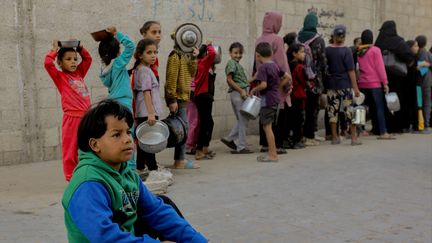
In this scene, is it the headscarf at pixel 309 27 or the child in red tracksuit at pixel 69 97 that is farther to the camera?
the headscarf at pixel 309 27

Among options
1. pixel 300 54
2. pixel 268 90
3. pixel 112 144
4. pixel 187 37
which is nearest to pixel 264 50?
pixel 268 90

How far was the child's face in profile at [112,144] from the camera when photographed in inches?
96.4

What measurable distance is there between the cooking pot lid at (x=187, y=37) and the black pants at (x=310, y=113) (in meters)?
2.83

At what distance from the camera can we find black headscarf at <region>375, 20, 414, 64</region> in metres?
10.4

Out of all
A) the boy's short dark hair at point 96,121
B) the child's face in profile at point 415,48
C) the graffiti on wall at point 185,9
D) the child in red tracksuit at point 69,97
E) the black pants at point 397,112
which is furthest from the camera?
the child's face in profile at point 415,48

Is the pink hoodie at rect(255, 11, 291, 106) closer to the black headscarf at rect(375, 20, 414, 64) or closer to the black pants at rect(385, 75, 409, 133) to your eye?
the black headscarf at rect(375, 20, 414, 64)

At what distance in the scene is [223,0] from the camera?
9633 millimetres

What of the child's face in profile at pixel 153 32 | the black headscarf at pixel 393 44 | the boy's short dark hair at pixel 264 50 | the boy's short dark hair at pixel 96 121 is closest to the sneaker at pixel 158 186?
the child's face in profile at pixel 153 32

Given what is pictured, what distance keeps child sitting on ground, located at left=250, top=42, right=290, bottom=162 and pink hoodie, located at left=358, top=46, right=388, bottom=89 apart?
8.89 feet

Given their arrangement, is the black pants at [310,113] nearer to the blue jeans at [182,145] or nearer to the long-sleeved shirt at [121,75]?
the blue jeans at [182,145]

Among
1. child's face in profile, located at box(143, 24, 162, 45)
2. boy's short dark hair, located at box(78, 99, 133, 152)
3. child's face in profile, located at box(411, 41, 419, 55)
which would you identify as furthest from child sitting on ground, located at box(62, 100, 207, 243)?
child's face in profile, located at box(411, 41, 419, 55)

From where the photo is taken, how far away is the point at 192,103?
8219mm

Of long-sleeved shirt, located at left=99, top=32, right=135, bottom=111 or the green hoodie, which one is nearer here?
the green hoodie

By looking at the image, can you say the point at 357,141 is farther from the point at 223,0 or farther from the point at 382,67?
the point at 223,0
